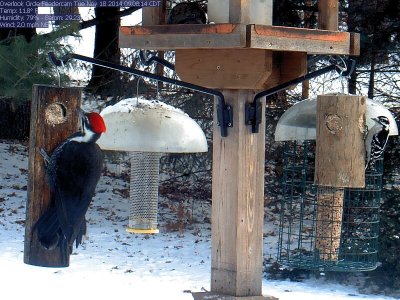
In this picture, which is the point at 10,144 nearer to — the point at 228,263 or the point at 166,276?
the point at 166,276

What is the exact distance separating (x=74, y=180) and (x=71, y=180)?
0.01m

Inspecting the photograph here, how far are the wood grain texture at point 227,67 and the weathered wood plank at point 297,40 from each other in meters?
0.16

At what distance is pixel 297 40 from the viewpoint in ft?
10.7

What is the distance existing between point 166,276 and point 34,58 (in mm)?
2168

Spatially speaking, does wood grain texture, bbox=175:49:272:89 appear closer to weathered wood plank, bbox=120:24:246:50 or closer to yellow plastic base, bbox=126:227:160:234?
weathered wood plank, bbox=120:24:246:50

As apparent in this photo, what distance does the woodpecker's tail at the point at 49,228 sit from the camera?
9.31 feet

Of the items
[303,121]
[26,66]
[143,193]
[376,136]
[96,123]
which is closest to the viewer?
[96,123]

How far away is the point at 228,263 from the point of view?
3467mm

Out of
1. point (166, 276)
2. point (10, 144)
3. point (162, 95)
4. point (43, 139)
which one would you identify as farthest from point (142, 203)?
point (10, 144)

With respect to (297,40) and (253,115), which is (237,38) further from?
(253,115)

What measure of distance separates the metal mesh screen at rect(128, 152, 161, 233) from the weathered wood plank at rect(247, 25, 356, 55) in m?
1.04

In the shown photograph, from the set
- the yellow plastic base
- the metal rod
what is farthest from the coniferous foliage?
the metal rod

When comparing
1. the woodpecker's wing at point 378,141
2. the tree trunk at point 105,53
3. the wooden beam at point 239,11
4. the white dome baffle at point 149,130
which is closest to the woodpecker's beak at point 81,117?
the white dome baffle at point 149,130

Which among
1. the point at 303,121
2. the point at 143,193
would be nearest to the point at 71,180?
the point at 143,193
